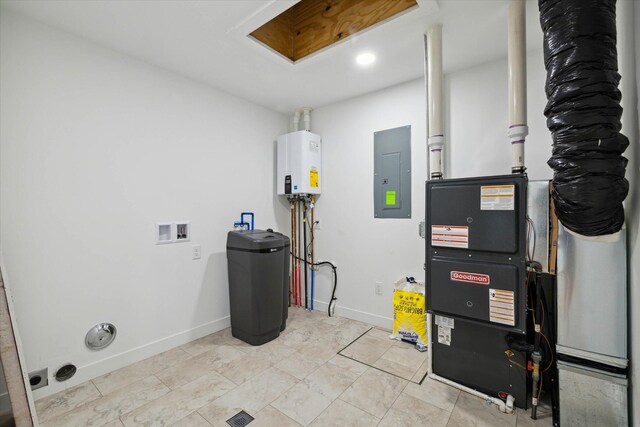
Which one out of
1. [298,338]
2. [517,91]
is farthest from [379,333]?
[517,91]

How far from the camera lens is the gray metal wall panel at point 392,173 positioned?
9.20ft

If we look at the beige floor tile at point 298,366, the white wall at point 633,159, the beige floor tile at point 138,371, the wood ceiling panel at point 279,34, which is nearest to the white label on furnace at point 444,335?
the white wall at point 633,159

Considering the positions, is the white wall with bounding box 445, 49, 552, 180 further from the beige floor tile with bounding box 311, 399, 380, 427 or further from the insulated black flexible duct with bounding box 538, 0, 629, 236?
the beige floor tile with bounding box 311, 399, 380, 427

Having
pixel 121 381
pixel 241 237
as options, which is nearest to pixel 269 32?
pixel 241 237

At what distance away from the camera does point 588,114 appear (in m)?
1.16

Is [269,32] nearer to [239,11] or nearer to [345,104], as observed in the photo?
[239,11]

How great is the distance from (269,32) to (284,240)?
6.01 ft

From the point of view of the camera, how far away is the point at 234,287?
2734 mm

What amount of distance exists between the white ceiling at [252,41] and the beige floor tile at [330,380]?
256 centimetres

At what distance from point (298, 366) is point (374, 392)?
64 centimetres

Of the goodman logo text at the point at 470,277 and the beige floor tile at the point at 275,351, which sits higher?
the goodman logo text at the point at 470,277

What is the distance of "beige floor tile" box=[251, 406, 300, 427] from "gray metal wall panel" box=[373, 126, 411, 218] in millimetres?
1981

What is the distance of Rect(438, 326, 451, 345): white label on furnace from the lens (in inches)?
78.1

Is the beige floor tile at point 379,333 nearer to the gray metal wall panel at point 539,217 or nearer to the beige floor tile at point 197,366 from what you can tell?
the beige floor tile at point 197,366
